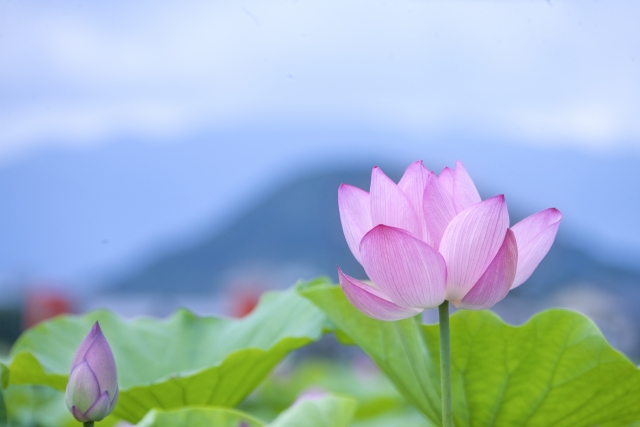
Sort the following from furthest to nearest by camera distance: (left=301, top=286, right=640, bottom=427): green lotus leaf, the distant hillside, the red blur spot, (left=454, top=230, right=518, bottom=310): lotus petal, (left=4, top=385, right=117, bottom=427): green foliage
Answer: the distant hillside, the red blur spot, (left=4, top=385, right=117, bottom=427): green foliage, (left=301, top=286, right=640, bottom=427): green lotus leaf, (left=454, top=230, right=518, bottom=310): lotus petal

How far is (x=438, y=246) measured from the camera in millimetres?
355

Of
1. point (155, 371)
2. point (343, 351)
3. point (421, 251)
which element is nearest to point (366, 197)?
point (421, 251)

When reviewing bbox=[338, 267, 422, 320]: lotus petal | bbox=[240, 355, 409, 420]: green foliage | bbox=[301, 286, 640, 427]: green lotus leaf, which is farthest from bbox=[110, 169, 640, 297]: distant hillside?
bbox=[338, 267, 422, 320]: lotus petal

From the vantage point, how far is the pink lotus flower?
1.07ft

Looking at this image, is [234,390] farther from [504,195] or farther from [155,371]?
[504,195]

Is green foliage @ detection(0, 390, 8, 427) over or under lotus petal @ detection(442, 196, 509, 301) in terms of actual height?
under

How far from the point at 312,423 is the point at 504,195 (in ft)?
0.57

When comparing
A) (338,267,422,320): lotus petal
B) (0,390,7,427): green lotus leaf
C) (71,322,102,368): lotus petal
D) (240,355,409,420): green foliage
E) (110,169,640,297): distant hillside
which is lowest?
(110,169,640,297): distant hillside

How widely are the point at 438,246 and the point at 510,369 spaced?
152 mm

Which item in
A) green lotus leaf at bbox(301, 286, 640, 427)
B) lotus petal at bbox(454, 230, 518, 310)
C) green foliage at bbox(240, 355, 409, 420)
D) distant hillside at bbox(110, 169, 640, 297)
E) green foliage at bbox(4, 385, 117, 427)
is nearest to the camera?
lotus petal at bbox(454, 230, 518, 310)

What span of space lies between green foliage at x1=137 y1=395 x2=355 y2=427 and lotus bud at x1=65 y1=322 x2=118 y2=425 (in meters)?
0.03

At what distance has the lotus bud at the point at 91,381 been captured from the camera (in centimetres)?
36

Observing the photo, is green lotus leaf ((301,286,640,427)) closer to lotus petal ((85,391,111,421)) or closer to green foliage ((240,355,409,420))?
lotus petal ((85,391,111,421))

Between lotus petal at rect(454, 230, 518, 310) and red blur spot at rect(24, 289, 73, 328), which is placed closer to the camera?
lotus petal at rect(454, 230, 518, 310)
